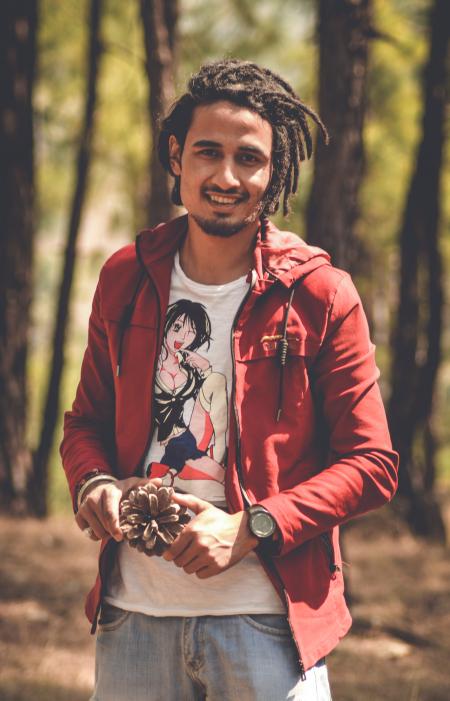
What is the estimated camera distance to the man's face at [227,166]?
2100 mm

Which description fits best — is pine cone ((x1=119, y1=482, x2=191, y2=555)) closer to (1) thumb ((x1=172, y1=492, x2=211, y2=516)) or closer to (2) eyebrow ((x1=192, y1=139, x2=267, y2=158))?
(1) thumb ((x1=172, y1=492, x2=211, y2=516))

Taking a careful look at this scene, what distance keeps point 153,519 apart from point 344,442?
48 centimetres

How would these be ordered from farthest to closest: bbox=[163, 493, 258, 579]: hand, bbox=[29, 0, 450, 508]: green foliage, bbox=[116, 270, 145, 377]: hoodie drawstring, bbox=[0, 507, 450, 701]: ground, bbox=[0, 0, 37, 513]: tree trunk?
bbox=[29, 0, 450, 508]: green foliage, bbox=[0, 0, 37, 513]: tree trunk, bbox=[0, 507, 450, 701]: ground, bbox=[116, 270, 145, 377]: hoodie drawstring, bbox=[163, 493, 258, 579]: hand

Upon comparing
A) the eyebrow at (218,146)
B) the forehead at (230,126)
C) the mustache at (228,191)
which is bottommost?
the mustache at (228,191)

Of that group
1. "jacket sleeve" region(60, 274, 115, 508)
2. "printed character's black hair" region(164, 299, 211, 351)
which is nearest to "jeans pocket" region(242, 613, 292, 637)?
"jacket sleeve" region(60, 274, 115, 508)

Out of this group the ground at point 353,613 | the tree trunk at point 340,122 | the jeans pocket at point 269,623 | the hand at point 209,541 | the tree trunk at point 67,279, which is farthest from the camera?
the tree trunk at point 67,279

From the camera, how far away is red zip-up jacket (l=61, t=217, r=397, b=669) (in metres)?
1.93

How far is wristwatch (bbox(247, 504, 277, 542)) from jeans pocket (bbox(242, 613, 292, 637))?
8.3 inches

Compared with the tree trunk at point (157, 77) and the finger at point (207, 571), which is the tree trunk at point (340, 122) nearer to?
the tree trunk at point (157, 77)

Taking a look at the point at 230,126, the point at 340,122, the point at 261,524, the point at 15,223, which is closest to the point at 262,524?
the point at 261,524

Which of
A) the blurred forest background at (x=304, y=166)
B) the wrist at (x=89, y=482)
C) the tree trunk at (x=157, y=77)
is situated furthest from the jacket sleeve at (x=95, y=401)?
the tree trunk at (x=157, y=77)

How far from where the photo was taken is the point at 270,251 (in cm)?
216

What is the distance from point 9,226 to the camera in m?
7.58

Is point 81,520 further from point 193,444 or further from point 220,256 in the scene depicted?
point 220,256
